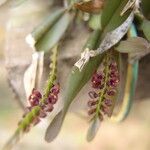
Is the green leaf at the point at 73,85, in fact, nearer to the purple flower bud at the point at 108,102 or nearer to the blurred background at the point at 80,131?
the purple flower bud at the point at 108,102

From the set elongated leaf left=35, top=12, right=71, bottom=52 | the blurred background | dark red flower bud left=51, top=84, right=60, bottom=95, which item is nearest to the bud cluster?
dark red flower bud left=51, top=84, right=60, bottom=95

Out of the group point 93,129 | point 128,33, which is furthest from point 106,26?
point 93,129

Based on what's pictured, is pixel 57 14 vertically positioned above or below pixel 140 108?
above

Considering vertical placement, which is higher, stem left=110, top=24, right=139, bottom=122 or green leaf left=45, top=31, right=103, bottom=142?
green leaf left=45, top=31, right=103, bottom=142

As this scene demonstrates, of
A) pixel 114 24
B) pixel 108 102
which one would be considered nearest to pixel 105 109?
pixel 108 102

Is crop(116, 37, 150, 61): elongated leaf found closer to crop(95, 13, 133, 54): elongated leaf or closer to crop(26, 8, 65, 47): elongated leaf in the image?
crop(95, 13, 133, 54): elongated leaf

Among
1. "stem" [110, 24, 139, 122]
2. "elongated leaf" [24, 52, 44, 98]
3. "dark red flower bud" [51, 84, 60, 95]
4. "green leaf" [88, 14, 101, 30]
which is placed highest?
"dark red flower bud" [51, 84, 60, 95]

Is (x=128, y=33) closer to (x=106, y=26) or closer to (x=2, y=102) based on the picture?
(x=106, y=26)
